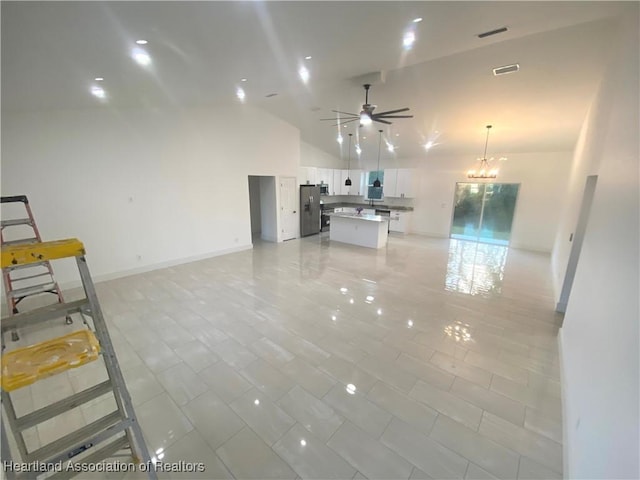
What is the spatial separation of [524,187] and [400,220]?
3.58 meters

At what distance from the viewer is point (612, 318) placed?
157 cm

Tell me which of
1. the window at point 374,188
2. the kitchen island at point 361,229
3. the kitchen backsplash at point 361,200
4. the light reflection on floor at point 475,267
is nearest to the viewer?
the light reflection on floor at point 475,267

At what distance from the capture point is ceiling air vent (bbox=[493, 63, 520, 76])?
3.83 metres

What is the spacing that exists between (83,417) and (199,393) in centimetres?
84

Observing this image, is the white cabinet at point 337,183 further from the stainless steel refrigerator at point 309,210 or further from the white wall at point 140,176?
the white wall at point 140,176

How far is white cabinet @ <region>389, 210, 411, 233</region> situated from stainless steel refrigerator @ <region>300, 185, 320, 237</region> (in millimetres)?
2729

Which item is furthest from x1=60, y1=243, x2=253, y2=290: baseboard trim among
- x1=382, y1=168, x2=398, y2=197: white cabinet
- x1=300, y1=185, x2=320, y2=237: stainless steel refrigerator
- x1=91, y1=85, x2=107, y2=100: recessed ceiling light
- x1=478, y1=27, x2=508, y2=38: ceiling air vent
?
x1=478, y1=27, x2=508, y2=38: ceiling air vent

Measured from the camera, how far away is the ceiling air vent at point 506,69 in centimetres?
383

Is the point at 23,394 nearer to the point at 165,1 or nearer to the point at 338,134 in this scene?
the point at 165,1

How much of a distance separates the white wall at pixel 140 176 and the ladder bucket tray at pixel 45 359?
4.02m

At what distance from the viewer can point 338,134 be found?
812cm

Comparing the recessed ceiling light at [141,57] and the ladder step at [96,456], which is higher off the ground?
the recessed ceiling light at [141,57]

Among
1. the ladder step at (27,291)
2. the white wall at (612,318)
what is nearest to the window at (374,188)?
the white wall at (612,318)

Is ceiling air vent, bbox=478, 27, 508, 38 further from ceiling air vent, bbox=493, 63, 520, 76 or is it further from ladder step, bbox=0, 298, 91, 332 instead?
ladder step, bbox=0, 298, 91, 332
